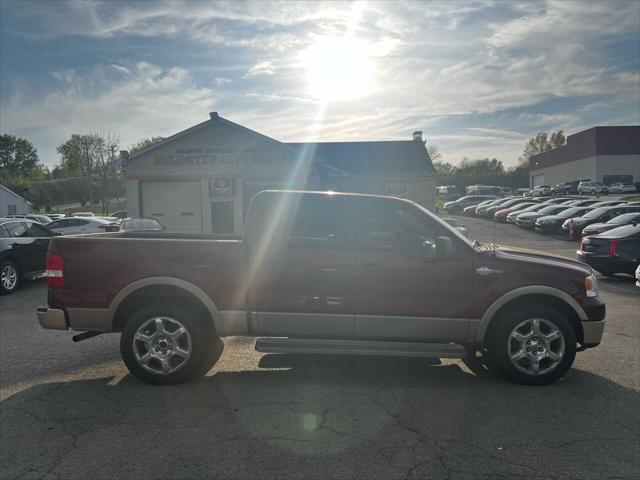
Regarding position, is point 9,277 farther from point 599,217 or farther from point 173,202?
point 599,217

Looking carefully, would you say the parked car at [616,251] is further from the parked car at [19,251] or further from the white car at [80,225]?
the white car at [80,225]

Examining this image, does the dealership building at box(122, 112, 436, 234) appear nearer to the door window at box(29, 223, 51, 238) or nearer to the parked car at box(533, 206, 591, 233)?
the door window at box(29, 223, 51, 238)

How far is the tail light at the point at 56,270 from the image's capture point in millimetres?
4598

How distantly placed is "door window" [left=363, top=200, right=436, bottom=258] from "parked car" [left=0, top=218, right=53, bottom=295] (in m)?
9.04

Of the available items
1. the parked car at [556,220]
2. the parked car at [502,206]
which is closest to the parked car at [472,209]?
the parked car at [502,206]

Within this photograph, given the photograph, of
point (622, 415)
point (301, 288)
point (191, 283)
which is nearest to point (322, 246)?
point (301, 288)

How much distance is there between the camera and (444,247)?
172 inches

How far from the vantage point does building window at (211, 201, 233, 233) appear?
21.8m

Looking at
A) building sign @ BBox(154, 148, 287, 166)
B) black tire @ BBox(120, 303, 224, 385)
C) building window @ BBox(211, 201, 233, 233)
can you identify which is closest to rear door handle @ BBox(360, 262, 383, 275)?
black tire @ BBox(120, 303, 224, 385)

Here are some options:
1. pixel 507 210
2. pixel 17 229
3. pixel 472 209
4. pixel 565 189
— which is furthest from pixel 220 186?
pixel 565 189

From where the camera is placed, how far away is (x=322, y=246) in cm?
462

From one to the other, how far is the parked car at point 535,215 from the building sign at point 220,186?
1872 cm

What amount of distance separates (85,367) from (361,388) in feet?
10.0

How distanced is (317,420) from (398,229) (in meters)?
2.06
